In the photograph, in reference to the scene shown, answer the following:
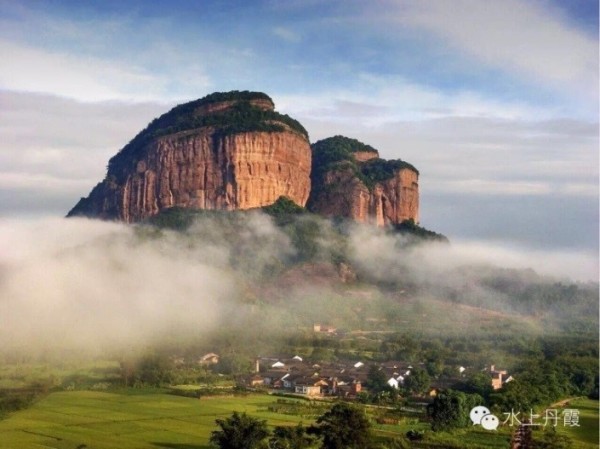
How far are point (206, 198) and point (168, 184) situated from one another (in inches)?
215

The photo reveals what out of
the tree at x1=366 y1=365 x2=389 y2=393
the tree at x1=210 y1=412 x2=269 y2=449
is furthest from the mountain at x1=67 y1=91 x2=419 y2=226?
the tree at x1=210 y1=412 x2=269 y2=449

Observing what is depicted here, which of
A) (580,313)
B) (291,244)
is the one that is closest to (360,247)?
(291,244)

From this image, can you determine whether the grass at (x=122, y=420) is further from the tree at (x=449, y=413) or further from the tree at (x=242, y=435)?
the tree at (x=449, y=413)

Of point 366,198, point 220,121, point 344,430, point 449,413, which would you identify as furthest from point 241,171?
point 344,430

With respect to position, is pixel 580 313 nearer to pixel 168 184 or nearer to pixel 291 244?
pixel 291 244

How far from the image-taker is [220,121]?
109 m

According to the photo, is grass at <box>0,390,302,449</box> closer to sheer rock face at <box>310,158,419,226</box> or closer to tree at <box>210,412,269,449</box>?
tree at <box>210,412,269,449</box>

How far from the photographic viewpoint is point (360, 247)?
344 feet

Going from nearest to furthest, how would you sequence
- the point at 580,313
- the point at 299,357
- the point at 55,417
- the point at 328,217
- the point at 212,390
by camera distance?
1. the point at 55,417
2. the point at 212,390
3. the point at 299,357
4. the point at 580,313
5. the point at 328,217

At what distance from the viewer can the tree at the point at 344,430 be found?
117 ft

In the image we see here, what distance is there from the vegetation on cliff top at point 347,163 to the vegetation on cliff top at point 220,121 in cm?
509

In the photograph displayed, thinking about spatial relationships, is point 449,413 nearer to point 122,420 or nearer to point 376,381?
point 376,381

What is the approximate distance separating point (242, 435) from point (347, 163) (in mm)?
84050

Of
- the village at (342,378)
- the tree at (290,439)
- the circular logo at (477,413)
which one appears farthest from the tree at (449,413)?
the tree at (290,439)
